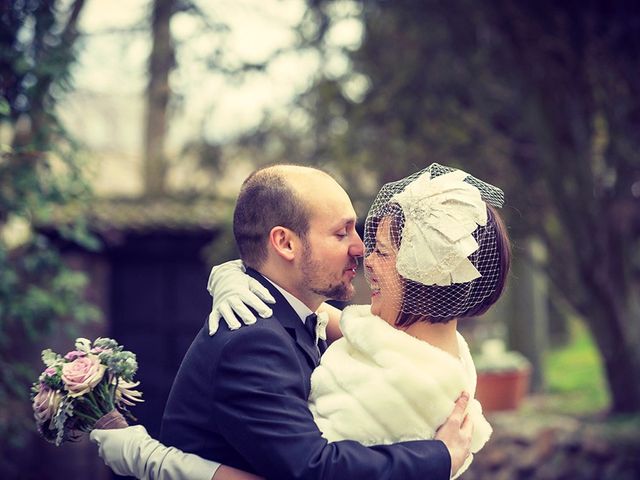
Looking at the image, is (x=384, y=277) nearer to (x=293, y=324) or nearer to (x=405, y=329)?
(x=405, y=329)

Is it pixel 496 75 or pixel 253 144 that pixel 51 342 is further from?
pixel 496 75

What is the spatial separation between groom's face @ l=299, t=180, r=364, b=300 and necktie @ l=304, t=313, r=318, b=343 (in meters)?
0.09

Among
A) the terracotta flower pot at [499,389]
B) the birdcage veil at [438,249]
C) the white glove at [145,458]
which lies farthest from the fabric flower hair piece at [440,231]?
the terracotta flower pot at [499,389]

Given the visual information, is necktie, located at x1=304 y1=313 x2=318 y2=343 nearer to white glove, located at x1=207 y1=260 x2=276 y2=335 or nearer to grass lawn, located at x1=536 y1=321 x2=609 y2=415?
white glove, located at x1=207 y1=260 x2=276 y2=335

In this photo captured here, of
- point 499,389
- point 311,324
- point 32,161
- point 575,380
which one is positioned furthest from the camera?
point 575,380

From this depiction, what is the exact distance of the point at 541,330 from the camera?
12023 millimetres

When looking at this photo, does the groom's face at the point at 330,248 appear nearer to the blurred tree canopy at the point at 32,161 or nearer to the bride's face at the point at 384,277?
the bride's face at the point at 384,277

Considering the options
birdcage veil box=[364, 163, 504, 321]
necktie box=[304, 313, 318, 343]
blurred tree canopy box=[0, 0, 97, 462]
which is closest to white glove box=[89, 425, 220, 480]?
necktie box=[304, 313, 318, 343]

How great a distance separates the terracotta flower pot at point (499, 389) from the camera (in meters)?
8.63

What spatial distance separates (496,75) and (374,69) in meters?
1.43

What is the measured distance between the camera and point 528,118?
7996 mm

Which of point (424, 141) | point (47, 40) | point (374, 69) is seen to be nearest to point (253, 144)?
point (374, 69)

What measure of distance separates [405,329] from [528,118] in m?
6.09

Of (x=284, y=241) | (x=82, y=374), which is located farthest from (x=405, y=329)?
(x=82, y=374)
